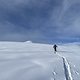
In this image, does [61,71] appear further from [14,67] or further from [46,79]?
[14,67]

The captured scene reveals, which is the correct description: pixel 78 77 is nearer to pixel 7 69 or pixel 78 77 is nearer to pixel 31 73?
pixel 31 73

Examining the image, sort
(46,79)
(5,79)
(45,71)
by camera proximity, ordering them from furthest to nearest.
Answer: (45,71), (46,79), (5,79)

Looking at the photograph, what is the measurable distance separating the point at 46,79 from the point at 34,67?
169 cm

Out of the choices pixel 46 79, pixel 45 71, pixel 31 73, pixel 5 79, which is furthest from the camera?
pixel 45 71

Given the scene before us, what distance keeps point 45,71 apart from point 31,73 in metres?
1.04

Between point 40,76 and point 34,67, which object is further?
point 34,67

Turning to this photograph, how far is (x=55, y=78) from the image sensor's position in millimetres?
7551

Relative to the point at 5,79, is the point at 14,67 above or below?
above

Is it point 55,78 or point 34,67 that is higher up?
point 34,67

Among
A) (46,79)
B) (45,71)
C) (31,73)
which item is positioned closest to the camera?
(46,79)

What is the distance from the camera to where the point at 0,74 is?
23.9 ft

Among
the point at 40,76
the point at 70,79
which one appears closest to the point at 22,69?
the point at 40,76

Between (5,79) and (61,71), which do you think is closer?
(5,79)

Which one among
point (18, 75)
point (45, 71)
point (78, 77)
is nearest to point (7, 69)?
point (18, 75)
